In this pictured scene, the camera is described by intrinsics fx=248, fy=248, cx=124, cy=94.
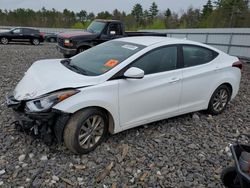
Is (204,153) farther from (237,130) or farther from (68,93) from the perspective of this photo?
(68,93)

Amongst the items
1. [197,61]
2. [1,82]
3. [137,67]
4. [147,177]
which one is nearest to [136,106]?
[137,67]

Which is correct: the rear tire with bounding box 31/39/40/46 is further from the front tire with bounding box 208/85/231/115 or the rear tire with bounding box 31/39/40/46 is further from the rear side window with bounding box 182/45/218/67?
the front tire with bounding box 208/85/231/115

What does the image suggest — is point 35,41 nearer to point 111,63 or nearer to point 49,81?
point 111,63

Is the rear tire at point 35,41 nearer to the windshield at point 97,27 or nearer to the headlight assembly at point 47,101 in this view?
the windshield at point 97,27

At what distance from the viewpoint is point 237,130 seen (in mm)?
4438

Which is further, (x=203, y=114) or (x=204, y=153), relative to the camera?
(x=203, y=114)

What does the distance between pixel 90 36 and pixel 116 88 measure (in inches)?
297

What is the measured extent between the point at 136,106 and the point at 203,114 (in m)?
1.93

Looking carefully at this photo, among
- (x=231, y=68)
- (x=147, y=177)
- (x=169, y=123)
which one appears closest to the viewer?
(x=147, y=177)

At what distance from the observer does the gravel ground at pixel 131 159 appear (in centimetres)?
291

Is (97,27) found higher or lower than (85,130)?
higher

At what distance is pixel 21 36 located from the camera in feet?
67.2

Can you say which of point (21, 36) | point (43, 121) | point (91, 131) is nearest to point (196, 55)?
point (91, 131)

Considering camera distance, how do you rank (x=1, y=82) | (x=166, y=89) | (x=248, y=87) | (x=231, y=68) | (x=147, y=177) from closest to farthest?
1. (x=147, y=177)
2. (x=166, y=89)
3. (x=231, y=68)
4. (x=1, y=82)
5. (x=248, y=87)
